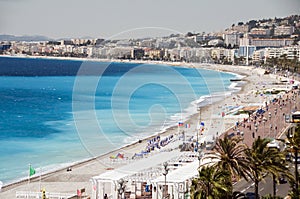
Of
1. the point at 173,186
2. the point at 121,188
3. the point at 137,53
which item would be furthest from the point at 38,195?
the point at 137,53

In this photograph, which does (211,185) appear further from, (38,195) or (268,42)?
(268,42)

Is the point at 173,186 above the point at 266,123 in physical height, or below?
above

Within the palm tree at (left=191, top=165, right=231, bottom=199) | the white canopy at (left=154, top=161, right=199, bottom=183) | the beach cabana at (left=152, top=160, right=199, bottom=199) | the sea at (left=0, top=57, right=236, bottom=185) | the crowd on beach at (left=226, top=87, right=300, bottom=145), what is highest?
the palm tree at (left=191, top=165, right=231, bottom=199)

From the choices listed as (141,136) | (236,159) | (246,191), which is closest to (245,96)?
(141,136)

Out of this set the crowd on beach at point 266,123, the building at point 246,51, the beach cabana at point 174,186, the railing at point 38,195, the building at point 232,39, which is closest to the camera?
the beach cabana at point 174,186

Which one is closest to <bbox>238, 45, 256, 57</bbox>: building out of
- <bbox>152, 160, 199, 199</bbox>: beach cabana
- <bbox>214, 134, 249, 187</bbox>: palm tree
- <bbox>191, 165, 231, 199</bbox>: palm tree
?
<bbox>152, 160, 199, 199</bbox>: beach cabana

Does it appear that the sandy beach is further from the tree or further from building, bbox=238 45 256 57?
building, bbox=238 45 256 57

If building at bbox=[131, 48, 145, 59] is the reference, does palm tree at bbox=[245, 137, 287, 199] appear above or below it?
above

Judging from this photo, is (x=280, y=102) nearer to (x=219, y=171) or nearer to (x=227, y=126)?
(x=227, y=126)

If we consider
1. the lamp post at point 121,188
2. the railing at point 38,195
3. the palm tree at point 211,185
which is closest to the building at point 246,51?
the railing at point 38,195

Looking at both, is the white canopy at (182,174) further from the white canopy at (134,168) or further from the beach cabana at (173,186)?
the white canopy at (134,168)

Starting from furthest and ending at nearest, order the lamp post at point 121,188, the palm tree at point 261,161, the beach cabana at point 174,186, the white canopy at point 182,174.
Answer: the white canopy at point 182,174 → the beach cabana at point 174,186 → the lamp post at point 121,188 → the palm tree at point 261,161
